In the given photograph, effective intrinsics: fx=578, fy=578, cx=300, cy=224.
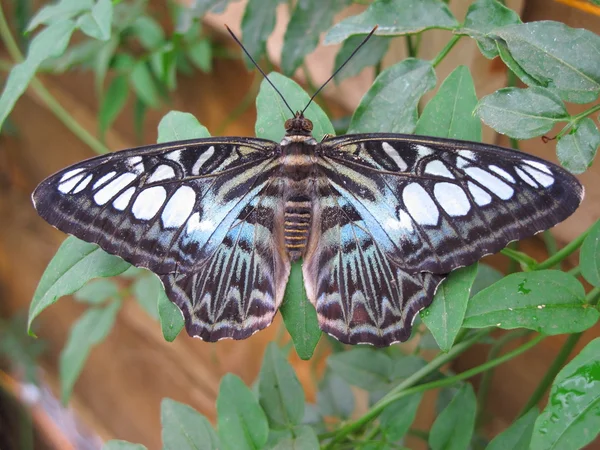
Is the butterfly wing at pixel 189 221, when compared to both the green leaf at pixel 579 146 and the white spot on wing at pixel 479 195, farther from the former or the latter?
the green leaf at pixel 579 146

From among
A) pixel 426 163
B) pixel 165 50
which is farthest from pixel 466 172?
pixel 165 50

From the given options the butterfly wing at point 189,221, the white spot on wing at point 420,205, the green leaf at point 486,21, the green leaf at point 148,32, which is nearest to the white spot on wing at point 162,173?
the butterfly wing at point 189,221

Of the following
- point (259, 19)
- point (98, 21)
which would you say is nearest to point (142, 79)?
point (259, 19)

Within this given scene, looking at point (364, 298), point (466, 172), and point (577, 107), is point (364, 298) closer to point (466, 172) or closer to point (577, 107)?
point (466, 172)

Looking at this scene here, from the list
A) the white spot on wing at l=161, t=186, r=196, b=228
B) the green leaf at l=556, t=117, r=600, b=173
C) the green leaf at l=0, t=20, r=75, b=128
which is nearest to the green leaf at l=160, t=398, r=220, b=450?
the white spot on wing at l=161, t=186, r=196, b=228

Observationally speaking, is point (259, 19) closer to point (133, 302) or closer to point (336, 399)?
point (336, 399)
